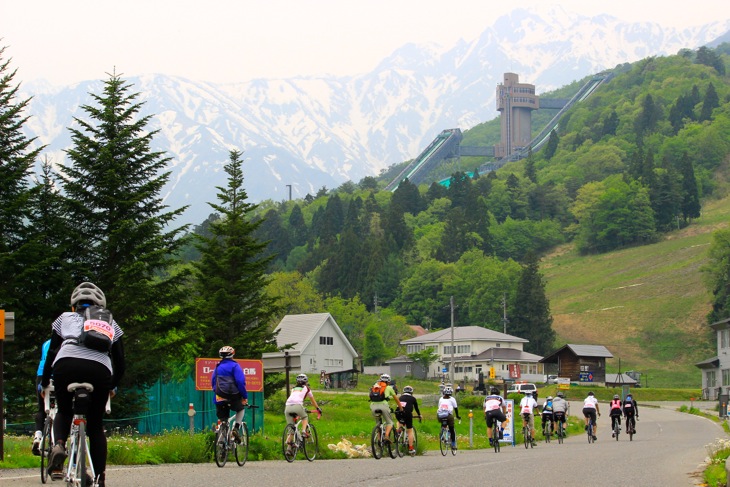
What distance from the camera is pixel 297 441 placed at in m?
19.4

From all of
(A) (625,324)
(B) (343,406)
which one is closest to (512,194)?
(A) (625,324)

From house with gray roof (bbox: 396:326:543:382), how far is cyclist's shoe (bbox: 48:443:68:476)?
10112 cm

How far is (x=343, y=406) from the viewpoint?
57281 mm

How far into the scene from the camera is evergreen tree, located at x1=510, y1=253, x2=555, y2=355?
121 meters

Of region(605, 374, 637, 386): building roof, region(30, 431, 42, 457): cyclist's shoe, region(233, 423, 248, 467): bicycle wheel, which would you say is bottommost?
region(605, 374, 637, 386): building roof

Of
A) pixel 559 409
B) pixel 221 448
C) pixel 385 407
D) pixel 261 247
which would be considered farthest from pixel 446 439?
pixel 261 247

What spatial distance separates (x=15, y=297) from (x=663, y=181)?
148377 millimetres

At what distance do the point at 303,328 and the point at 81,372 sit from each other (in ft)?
291

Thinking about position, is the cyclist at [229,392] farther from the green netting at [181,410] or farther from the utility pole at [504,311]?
the utility pole at [504,311]

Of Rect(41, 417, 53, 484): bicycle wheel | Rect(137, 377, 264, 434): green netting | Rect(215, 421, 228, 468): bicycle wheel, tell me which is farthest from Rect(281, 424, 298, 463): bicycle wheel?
Rect(137, 377, 264, 434): green netting

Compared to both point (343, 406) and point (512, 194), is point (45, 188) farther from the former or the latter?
point (512, 194)

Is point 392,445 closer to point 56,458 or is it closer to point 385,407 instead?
point 385,407

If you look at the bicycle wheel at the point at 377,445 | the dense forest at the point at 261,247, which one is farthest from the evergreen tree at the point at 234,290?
the bicycle wheel at the point at 377,445

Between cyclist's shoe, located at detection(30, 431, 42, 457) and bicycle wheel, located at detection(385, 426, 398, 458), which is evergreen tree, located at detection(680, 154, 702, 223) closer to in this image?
bicycle wheel, located at detection(385, 426, 398, 458)
